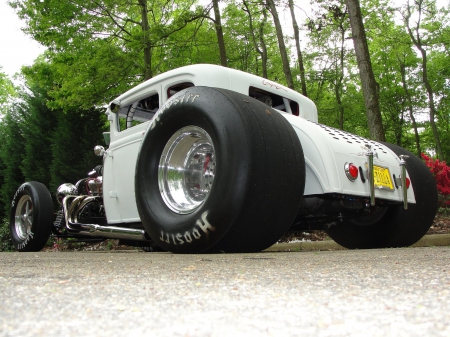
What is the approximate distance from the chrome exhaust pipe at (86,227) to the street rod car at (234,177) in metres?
0.01

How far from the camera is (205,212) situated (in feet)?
10.7

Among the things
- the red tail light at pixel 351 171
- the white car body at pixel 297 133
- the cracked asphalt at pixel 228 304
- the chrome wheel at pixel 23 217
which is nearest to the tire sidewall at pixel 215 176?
the white car body at pixel 297 133

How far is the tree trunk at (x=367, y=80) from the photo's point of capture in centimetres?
905

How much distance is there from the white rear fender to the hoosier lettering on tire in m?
0.33

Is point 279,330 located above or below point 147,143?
below

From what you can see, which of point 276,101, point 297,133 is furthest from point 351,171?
point 276,101

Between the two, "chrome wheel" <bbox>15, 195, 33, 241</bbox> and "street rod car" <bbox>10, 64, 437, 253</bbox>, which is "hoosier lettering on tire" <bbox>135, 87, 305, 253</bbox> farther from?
"chrome wheel" <bbox>15, 195, 33, 241</bbox>

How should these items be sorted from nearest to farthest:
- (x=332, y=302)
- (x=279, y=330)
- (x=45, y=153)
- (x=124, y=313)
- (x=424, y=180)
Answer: (x=279, y=330) → (x=124, y=313) → (x=332, y=302) → (x=424, y=180) → (x=45, y=153)

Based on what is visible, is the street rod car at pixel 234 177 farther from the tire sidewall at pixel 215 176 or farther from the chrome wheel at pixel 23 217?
the chrome wheel at pixel 23 217

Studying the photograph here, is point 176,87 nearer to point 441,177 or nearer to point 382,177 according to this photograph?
point 382,177

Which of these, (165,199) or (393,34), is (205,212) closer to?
(165,199)

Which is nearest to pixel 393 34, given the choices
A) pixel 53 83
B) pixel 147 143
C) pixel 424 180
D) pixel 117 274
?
pixel 53 83

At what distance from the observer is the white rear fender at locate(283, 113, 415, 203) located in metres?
3.68

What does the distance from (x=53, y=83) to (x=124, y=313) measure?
1669 centimetres
